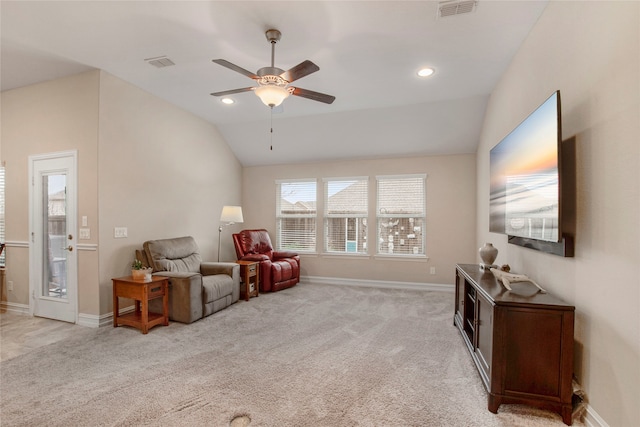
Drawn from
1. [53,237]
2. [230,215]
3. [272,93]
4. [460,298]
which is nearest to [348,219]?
[230,215]

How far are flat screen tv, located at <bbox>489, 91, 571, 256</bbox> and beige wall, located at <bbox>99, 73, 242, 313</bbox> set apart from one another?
4.42 metres

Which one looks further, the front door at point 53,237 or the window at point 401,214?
the window at point 401,214

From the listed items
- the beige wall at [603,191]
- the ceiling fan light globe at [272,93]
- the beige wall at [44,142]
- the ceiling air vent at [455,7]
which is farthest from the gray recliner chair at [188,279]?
the ceiling air vent at [455,7]

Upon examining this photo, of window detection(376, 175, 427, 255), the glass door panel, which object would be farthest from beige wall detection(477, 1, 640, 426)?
the glass door panel

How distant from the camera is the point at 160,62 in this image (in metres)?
3.38

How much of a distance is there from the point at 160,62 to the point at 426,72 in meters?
3.02

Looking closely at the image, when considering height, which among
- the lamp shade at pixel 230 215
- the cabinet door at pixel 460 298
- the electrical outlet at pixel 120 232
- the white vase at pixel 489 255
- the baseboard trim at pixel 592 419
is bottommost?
the baseboard trim at pixel 592 419

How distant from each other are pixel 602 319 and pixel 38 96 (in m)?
6.13

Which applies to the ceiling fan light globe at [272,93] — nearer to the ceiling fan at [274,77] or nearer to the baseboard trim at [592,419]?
A: the ceiling fan at [274,77]

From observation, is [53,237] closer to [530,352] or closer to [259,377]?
[259,377]

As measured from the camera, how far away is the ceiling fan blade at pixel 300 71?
2.38 metres

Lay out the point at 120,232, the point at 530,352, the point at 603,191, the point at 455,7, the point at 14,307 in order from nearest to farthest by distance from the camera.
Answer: the point at 603,191, the point at 530,352, the point at 455,7, the point at 120,232, the point at 14,307

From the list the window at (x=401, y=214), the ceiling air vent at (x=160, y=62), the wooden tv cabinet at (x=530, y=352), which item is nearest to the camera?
the wooden tv cabinet at (x=530, y=352)

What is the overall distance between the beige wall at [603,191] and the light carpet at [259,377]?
0.55 metres
